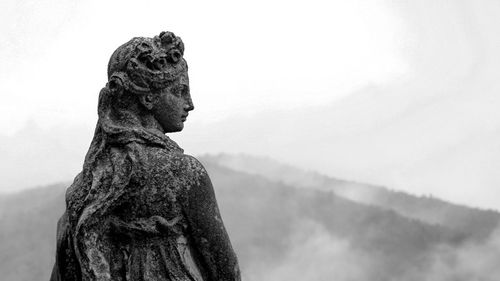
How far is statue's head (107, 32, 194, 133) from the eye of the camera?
376 inches

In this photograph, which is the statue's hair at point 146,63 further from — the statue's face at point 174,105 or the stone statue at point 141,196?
the statue's face at point 174,105

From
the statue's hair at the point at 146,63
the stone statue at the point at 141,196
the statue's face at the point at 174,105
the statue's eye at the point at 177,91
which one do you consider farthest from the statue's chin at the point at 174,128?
the statue's hair at the point at 146,63

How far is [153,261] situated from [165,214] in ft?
1.67

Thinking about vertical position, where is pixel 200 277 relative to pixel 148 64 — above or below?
below

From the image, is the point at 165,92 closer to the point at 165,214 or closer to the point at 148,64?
the point at 148,64

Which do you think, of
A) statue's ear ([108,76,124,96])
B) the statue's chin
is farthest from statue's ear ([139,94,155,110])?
the statue's chin

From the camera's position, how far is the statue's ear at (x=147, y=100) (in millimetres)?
9633

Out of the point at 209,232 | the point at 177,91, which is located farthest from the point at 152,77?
the point at 209,232

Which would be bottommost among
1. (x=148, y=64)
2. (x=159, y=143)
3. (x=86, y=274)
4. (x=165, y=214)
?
(x=86, y=274)

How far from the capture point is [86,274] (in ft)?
30.2

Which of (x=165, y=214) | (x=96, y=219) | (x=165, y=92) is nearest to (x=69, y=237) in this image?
(x=96, y=219)

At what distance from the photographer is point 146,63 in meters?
9.58

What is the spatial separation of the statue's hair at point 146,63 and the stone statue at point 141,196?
0.01 meters

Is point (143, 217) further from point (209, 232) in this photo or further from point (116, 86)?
point (116, 86)
